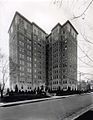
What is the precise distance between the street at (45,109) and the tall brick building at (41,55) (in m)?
0.20

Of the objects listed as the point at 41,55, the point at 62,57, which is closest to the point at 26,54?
the point at 41,55

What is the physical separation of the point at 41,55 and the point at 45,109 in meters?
0.60

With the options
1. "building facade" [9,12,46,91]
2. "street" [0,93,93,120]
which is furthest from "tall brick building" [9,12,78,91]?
"street" [0,93,93,120]

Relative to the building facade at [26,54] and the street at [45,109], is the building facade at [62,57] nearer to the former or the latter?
the building facade at [26,54]

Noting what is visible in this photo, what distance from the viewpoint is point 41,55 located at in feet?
4.77

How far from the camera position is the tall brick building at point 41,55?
1346 millimetres

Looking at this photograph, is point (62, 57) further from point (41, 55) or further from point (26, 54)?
point (26, 54)

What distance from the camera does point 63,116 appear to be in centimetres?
197

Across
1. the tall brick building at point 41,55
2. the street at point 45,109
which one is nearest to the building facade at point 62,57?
the tall brick building at point 41,55

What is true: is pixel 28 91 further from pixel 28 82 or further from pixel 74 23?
pixel 74 23

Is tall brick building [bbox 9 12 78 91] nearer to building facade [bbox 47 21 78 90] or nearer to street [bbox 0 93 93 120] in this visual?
building facade [bbox 47 21 78 90]

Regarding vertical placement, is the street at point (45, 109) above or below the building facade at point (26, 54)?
A: below

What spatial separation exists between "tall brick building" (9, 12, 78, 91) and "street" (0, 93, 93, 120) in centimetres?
20

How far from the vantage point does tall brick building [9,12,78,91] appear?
135cm
